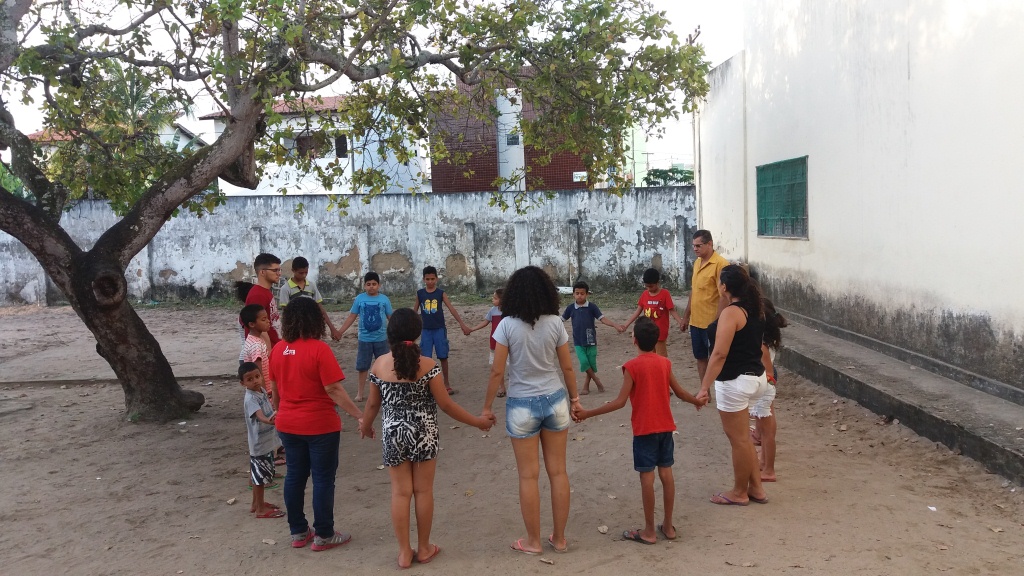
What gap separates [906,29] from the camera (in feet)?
24.9

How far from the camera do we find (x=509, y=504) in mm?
5246

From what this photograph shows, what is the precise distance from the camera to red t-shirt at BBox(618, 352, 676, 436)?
14.2ft

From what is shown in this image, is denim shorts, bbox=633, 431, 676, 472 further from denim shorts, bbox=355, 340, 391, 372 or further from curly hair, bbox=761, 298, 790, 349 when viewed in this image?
denim shorts, bbox=355, 340, 391, 372

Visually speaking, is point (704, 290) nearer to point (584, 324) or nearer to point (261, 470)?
point (584, 324)

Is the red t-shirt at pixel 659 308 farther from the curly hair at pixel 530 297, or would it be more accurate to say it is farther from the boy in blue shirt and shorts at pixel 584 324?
the curly hair at pixel 530 297

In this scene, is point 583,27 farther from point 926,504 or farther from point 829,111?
point 926,504

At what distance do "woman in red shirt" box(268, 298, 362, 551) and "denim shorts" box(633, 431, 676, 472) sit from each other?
5.30 feet

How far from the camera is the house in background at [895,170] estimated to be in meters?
6.34

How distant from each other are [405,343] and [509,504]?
5.71ft

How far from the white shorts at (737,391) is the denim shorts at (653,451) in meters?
0.57

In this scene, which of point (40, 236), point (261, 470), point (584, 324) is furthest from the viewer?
point (584, 324)

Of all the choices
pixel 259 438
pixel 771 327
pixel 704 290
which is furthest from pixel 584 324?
pixel 259 438

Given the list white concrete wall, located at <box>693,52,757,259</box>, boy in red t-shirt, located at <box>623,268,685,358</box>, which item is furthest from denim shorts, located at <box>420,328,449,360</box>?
white concrete wall, located at <box>693,52,757,259</box>

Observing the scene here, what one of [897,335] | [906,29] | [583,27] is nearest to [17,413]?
[583,27]
